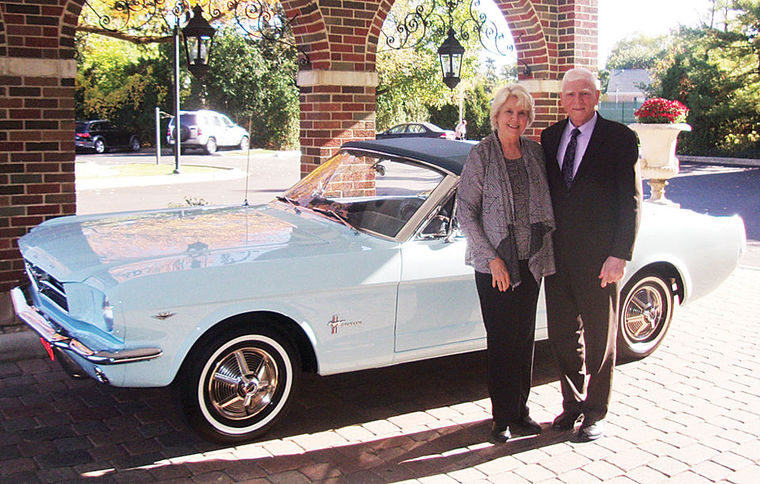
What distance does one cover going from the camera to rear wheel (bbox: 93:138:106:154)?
111 feet

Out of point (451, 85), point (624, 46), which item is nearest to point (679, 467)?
point (451, 85)

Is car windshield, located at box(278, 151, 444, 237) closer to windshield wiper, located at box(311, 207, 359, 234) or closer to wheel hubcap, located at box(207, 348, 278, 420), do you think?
windshield wiper, located at box(311, 207, 359, 234)

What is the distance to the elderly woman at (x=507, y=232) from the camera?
4344mm

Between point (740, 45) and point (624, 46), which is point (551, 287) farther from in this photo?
point (624, 46)

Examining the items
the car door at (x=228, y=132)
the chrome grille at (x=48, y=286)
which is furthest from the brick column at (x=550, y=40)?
the car door at (x=228, y=132)

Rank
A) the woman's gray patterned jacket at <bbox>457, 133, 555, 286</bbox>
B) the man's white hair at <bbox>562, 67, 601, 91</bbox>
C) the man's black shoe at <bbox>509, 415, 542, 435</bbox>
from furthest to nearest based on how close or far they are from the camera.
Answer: the man's black shoe at <bbox>509, 415, 542, 435</bbox>
the man's white hair at <bbox>562, 67, 601, 91</bbox>
the woman's gray patterned jacket at <bbox>457, 133, 555, 286</bbox>

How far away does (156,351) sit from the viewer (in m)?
4.02

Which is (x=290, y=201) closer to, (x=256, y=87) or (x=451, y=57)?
(x=451, y=57)

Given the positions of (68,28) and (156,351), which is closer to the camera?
(156,351)

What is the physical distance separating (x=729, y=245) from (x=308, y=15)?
4539 mm

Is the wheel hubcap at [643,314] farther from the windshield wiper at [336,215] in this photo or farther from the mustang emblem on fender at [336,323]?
the mustang emblem on fender at [336,323]

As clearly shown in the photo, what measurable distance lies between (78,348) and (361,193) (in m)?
2.34

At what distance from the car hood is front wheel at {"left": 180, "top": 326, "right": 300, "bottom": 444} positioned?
46cm

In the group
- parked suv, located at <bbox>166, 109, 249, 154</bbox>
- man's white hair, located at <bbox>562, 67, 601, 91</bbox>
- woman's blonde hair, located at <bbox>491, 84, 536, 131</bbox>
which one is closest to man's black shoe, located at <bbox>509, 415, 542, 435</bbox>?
woman's blonde hair, located at <bbox>491, 84, 536, 131</bbox>
